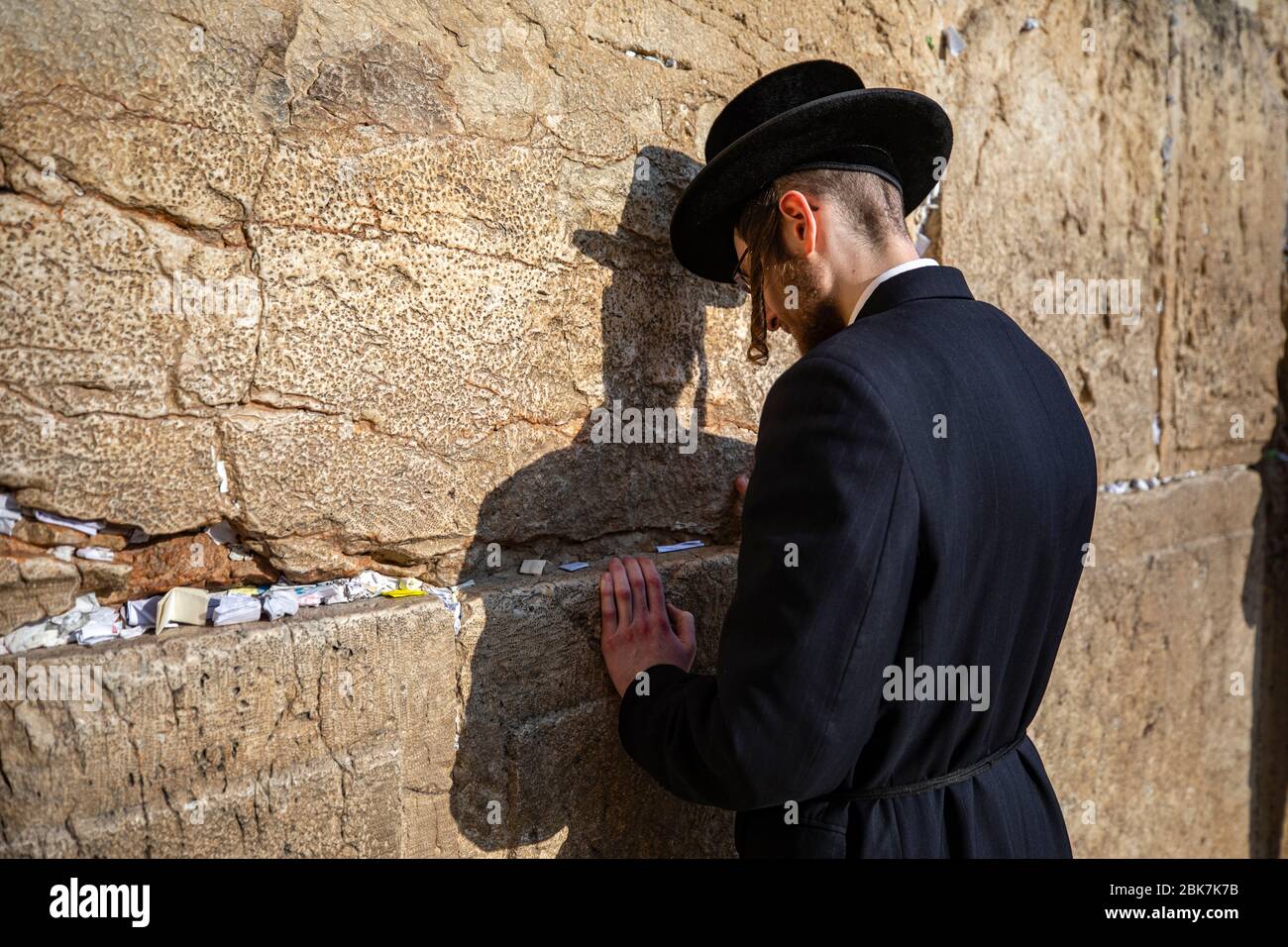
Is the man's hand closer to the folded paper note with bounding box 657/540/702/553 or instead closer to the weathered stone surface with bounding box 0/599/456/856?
the folded paper note with bounding box 657/540/702/553

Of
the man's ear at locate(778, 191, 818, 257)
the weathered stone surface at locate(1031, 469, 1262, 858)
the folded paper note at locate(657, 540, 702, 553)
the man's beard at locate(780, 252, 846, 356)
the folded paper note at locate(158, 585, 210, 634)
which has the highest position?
the man's ear at locate(778, 191, 818, 257)

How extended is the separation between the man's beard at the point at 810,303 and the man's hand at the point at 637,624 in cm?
62

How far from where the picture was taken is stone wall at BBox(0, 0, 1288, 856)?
1.35 meters

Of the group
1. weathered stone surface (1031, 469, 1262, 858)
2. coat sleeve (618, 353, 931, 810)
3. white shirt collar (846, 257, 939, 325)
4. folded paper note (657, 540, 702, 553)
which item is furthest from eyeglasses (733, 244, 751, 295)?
weathered stone surface (1031, 469, 1262, 858)

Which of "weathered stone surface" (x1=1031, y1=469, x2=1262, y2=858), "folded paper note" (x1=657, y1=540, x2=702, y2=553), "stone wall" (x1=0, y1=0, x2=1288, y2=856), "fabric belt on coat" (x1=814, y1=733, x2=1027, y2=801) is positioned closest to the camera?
"stone wall" (x1=0, y1=0, x2=1288, y2=856)

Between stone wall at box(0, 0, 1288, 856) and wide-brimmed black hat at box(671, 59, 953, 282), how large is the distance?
208 millimetres

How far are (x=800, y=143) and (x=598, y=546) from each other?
3.12 ft

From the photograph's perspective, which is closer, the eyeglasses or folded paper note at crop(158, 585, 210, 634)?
folded paper note at crop(158, 585, 210, 634)

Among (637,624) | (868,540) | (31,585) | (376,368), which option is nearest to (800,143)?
(868,540)

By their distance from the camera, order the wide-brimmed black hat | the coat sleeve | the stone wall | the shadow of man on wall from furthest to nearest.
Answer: the shadow of man on wall
the wide-brimmed black hat
the stone wall
the coat sleeve

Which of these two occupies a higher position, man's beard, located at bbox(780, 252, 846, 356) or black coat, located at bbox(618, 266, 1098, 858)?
man's beard, located at bbox(780, 252, 846, 356)

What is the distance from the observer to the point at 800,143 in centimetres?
158
